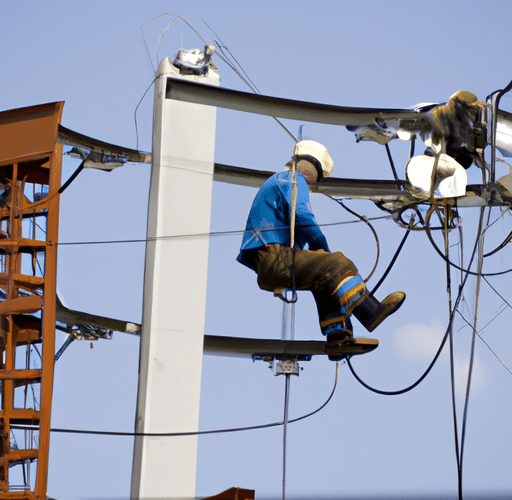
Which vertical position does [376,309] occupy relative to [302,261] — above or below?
below

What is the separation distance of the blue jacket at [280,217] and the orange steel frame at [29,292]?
62.1 inches

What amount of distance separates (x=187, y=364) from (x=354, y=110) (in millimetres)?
2538

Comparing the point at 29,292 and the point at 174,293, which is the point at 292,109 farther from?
the point at 29,292

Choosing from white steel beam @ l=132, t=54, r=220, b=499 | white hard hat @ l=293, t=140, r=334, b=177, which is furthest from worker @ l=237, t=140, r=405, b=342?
white steel beam @ l=132, t=54, r=220, b=499

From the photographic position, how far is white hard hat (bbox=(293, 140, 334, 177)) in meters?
7.52

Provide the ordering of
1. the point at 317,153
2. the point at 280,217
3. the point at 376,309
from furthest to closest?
1. the point at 317,153
2. the point at 280,217
3. the point at 376,309

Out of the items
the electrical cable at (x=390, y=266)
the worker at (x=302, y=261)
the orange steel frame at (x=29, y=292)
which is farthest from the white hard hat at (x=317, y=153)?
the orange steel frame at (x=29, y=292)

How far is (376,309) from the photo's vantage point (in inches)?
284

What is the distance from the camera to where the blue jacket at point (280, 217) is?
23.7 ft

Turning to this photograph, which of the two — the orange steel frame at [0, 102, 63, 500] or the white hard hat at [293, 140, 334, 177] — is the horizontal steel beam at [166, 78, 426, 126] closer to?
the white hard hat at [293, 140, 334, 177]

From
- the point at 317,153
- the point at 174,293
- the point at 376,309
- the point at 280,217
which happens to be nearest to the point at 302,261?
the point at 280,217

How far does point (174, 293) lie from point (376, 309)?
2037 millimetres

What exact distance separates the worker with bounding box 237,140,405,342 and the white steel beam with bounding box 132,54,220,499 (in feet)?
4.10

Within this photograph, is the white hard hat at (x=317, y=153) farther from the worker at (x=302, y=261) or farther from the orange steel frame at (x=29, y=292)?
the orange steel frame at (x=29, y=292)
